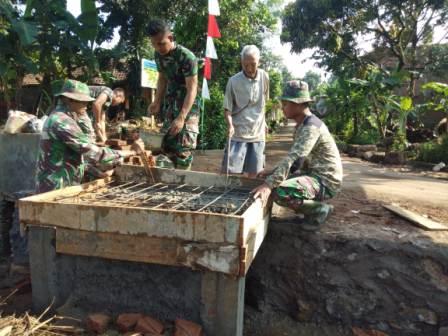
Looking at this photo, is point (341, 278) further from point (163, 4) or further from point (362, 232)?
point (163, 4)

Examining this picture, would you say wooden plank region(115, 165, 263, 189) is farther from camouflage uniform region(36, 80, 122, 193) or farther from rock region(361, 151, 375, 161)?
rock region(361, 151, 375, 161)

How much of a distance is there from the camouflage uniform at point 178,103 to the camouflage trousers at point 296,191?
128cm

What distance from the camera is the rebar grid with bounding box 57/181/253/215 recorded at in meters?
2.90

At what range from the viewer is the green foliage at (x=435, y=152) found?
359 inches

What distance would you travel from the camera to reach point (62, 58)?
1066 cm

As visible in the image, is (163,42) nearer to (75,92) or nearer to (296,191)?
(75,92)

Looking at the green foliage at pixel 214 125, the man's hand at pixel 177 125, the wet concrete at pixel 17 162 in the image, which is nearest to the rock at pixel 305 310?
the man's hand at pixel 177 125

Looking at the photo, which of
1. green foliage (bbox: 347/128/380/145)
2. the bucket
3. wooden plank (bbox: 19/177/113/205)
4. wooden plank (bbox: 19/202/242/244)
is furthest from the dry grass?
green foliage (bbox: 347/128/380/145)

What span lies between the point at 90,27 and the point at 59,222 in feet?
27.0

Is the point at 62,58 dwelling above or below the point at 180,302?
above

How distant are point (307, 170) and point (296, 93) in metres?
0.70

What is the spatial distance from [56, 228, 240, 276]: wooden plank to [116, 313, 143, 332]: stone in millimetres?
376

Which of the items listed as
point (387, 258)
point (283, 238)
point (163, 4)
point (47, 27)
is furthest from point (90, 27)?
point (387, 258)

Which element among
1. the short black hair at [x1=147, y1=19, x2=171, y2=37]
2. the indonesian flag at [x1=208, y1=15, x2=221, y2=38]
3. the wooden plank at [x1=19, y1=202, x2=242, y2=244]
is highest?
the indonesian flag at [x1=208, y1=15, x2=221, y2=38]
